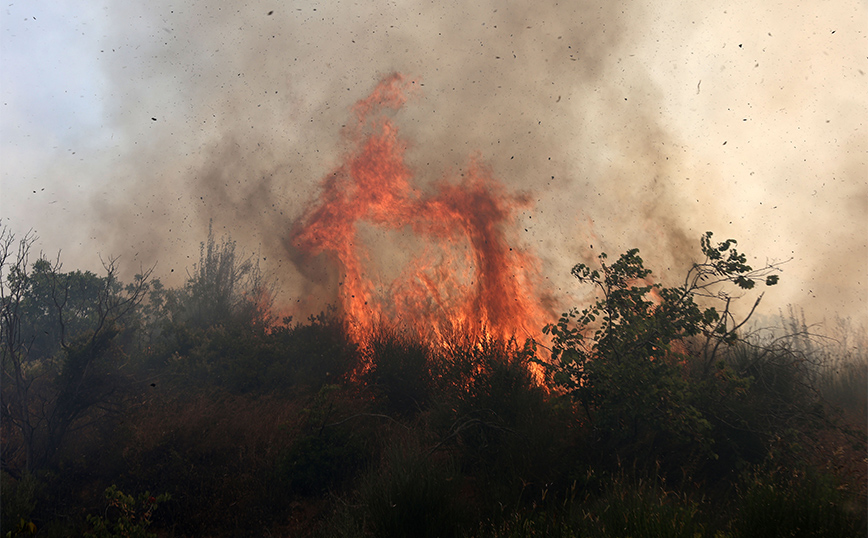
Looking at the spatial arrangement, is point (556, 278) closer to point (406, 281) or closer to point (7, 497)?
point (406, 281)

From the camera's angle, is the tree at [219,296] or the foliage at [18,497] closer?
the foliage at [18,497]

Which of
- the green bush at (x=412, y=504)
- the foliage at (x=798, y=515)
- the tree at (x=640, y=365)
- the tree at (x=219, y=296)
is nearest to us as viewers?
the foliage at (x=798, y=515)

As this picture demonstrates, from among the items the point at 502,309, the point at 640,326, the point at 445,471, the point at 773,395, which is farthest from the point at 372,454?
the point at 773,395

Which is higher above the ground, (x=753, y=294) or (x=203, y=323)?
(x=753, y=294)

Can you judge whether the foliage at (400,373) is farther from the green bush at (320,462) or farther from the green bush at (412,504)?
the green bush at (412,504)

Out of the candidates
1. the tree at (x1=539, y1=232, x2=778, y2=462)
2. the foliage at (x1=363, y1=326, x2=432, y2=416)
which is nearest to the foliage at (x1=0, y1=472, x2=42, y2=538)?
the foliage at (x1=363, y1=326, x2=432, y2=416)

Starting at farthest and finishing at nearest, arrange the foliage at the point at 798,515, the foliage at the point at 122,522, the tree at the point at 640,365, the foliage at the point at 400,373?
the foliage at the point at 400,373, the tree at the point at 640,365, the foliage at the point at 122,522, the foliage at the point at 798,515

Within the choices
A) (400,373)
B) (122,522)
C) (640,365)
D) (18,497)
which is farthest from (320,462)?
(640,365)

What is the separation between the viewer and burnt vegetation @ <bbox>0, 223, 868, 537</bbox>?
257 inches

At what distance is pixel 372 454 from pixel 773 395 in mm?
9583

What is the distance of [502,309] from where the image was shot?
16.6m

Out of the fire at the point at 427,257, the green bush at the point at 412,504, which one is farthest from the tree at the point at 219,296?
the green bush at the point at 412,504

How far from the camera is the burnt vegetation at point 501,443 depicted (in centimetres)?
652

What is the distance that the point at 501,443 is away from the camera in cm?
911
